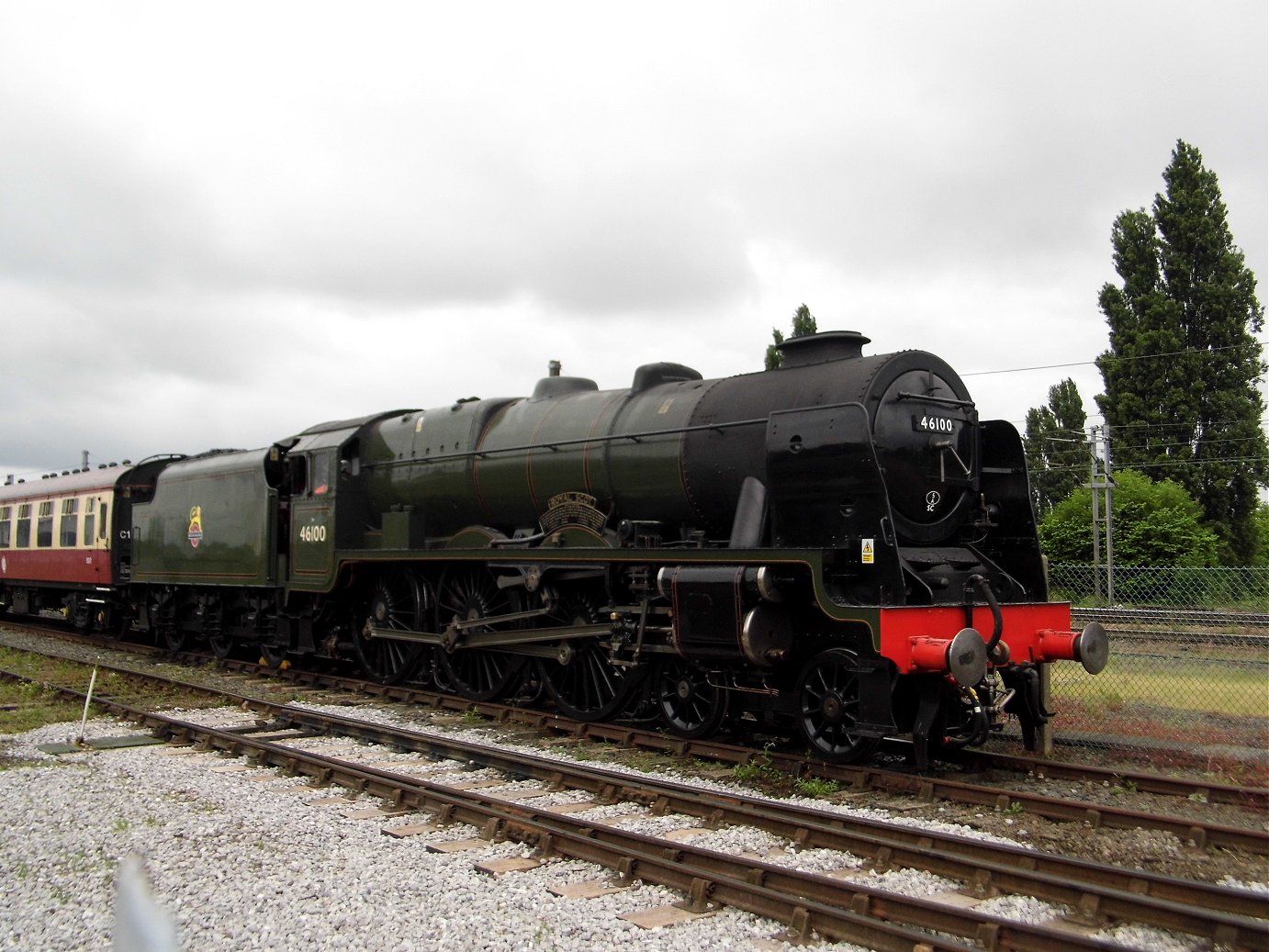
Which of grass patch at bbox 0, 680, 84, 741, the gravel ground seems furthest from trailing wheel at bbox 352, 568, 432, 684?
the gravel ground

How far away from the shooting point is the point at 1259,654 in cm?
1331

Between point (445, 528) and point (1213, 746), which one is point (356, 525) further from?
point (1213, 746)

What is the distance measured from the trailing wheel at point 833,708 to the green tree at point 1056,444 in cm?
4222

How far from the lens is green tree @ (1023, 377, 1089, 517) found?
48.6m

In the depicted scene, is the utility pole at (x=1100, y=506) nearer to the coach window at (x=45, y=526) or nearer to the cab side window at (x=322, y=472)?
the cab side window at (x=322, y=472)

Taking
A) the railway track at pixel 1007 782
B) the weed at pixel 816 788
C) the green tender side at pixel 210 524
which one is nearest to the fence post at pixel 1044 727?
the railway track at pixel 1007 782

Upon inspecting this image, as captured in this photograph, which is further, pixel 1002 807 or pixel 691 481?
pixel 691 481

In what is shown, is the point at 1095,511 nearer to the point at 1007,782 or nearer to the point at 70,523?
the point at 1007,782

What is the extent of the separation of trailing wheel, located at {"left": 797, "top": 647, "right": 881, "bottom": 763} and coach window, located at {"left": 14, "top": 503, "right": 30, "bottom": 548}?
2181 cm

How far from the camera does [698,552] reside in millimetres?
8539

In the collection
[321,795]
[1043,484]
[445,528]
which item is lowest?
[321,795]

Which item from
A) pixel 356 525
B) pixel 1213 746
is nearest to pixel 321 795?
pixel 356 525

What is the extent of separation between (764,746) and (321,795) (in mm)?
3550

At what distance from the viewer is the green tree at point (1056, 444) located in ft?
159
